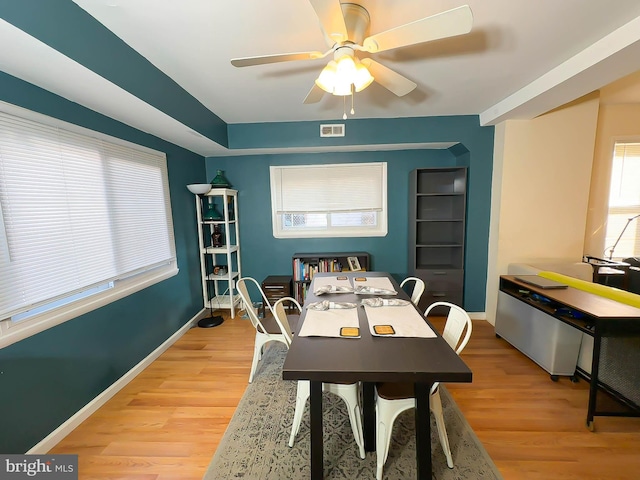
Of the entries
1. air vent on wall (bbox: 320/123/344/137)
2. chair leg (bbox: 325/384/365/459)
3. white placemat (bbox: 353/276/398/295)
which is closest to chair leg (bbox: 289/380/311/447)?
chair leg (bbox: 325/384/365/459)

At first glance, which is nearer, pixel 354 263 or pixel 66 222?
pixel 66 222

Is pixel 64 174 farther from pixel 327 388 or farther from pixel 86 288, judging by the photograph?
pixel 327 388

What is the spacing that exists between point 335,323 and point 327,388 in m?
0.35

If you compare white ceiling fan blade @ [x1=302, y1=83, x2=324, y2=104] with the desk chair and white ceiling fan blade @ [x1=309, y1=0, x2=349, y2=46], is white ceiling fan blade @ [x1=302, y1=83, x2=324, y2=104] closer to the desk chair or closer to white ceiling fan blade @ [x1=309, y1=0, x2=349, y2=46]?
white ceiling fan blade @ [x1=309, y1=0, x2=349, y2=46]

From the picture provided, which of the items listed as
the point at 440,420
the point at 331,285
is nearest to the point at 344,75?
the point at 331,285

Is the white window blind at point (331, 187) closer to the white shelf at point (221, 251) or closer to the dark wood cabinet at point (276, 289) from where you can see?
the white shelf at point (221, 251)

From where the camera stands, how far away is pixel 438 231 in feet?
11.5

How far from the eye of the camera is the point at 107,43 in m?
1.42

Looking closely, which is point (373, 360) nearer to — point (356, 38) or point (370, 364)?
point (370, 364)

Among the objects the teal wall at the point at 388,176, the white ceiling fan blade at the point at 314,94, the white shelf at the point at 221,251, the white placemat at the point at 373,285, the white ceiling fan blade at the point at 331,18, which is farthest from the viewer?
the white shelf at the point at 221,251

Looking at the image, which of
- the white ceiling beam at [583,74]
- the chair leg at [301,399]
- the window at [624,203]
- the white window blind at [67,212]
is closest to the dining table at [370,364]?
the chair leg at [301,399]

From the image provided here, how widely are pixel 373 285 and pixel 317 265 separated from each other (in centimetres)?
137

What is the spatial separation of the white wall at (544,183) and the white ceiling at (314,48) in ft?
1.22

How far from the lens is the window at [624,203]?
317cm
